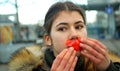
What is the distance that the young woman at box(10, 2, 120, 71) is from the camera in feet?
5.27

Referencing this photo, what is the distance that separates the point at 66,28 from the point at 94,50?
0.95 ft

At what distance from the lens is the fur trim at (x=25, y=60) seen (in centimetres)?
204

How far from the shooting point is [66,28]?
5.97ft

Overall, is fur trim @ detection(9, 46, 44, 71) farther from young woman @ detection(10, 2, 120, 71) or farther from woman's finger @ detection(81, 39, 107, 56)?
woman's finger @ detection(81, 39, 107, 56)

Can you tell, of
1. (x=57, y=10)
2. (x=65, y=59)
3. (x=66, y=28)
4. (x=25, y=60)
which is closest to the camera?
(x=65, y=59)

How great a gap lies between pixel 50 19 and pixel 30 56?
1.10ft

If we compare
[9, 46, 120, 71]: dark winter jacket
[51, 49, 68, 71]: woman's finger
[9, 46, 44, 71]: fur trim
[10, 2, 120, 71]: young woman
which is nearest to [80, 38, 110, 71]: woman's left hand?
[10, 2, 120, 71]: young woman

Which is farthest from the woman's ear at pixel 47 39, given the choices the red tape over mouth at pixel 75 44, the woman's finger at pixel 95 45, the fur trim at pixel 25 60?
the woman's finger at pixel 95 45

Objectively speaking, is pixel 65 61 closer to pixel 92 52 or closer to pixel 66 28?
pixel 92 52

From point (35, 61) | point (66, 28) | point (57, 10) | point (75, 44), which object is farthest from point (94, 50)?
point (35, 61)

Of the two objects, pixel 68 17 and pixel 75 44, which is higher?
pixel 68 17

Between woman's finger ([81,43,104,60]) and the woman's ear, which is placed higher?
the woman's ear

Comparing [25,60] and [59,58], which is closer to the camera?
[59,58]

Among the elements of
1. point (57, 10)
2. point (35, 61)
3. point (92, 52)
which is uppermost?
point (57, 10)
